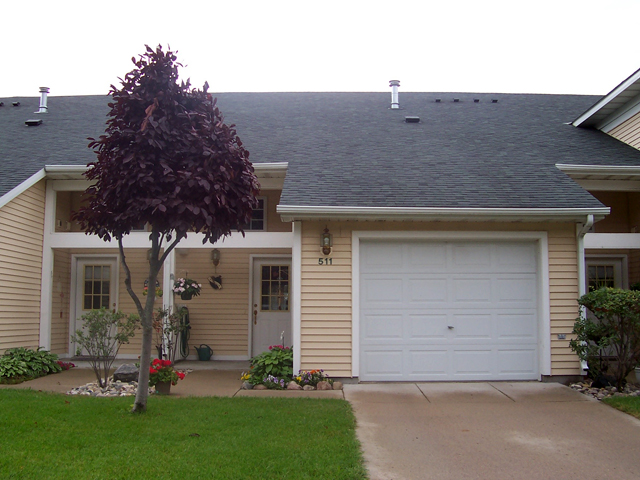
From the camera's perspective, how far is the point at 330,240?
8547mm

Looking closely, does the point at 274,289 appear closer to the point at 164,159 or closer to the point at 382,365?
the point at 382,365

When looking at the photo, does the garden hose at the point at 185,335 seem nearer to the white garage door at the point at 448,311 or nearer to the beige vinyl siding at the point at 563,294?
the white garage door at the point at 448,311

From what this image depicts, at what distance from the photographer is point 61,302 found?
37.7ft

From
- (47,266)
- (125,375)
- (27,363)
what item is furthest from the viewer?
(47,266)

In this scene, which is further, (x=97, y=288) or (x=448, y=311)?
(x=97, y=288)

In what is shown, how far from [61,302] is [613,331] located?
393 inches

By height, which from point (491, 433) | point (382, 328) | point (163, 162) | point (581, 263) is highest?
point (163, 162)

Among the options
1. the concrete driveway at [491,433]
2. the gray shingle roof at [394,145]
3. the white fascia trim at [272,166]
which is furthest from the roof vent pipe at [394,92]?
the concrete driveway at [491,433]

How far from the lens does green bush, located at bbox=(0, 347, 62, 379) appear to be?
8662mm

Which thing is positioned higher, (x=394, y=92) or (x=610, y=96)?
(x=394, y=92)

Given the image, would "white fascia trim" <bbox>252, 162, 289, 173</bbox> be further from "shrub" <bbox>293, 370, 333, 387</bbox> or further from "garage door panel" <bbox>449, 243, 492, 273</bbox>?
"shrub" <bbox>293, 370, 333, 387</bbox>

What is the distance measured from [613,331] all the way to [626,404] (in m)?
1.22

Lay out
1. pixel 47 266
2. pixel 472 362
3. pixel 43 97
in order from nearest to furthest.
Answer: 1. pixel 472 362
2. pixel 47 266
3. pixel 43 97

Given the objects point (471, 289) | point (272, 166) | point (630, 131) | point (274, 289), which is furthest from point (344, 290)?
point (630, 131)
